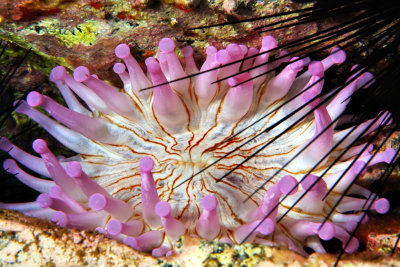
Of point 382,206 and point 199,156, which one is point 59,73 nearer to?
point 199,156

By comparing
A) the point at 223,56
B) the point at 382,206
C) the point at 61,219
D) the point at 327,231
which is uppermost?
the point at 223,56

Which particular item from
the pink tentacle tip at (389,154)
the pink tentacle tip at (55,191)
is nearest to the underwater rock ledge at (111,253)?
the pink tentacle tip at (55,191)

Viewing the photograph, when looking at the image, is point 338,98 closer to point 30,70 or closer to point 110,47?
point 110,47

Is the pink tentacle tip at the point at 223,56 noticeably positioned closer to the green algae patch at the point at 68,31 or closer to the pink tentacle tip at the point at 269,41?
the pink tentacle tip at the point at 269,41

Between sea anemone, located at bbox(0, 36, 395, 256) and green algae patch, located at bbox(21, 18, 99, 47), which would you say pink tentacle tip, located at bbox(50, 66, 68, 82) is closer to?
sea anemone, located at bbox(0, 36, 395, 256)

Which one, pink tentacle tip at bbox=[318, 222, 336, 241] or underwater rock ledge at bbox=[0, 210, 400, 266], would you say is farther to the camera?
pink tentacle tip at bbox=[318, 222, 336, 241]

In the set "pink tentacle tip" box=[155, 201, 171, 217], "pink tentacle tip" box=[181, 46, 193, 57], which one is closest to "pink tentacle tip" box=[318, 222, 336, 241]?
"pink tentacle tip" box=[155, 201, 171, 217]

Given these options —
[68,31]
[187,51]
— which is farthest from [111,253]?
[68,31]

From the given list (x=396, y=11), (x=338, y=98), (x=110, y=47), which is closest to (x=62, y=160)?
(x=110, y=47)
